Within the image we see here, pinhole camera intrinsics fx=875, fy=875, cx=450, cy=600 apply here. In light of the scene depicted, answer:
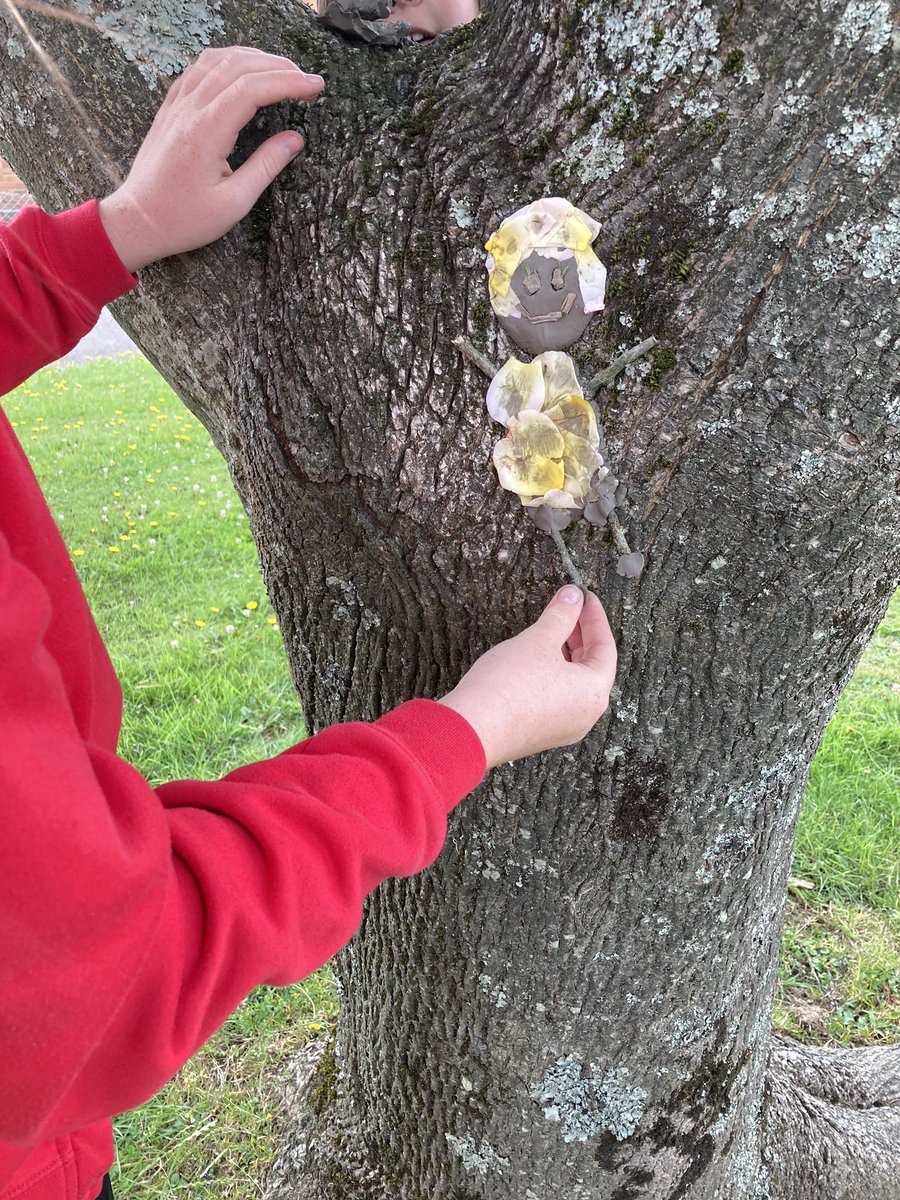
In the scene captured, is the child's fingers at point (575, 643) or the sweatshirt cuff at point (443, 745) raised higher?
the sweatshirt cuff at point (443, 745)

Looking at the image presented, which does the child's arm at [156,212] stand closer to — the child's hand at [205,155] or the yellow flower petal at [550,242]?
the child's hand at [205,155]

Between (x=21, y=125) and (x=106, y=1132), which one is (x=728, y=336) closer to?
(x=21, y=125)

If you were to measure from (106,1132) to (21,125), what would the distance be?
61.2 inches

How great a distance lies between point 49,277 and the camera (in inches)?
52.0

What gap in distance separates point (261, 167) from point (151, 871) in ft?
3.15

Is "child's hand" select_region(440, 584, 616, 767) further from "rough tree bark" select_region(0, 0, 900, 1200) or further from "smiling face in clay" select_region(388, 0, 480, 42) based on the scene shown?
"smiling face in clay" select_region(388, 0, 480, 42)

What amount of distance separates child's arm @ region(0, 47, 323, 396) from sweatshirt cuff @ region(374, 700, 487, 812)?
0.76 m

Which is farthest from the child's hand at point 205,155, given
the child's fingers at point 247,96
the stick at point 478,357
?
the stick at point 478,357

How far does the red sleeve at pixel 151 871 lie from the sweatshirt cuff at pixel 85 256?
2.34 feet

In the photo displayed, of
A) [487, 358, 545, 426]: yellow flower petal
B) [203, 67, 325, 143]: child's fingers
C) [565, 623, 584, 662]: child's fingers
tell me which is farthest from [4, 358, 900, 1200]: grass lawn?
[203, 67, 325, 143]: child's fingers

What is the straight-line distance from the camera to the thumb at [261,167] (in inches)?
48.1

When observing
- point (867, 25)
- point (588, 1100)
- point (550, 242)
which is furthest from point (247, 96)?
point (588, 1100)

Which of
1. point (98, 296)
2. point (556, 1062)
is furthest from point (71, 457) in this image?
point (556, 1062)

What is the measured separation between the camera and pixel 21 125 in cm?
139
